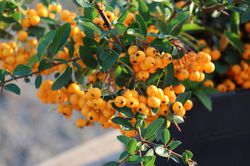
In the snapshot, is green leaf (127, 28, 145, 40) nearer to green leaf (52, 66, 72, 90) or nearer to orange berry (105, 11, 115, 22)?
orange berry (105, 11, 115, 22)

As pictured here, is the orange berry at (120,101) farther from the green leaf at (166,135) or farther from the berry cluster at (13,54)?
the berry cluster at (13,54)

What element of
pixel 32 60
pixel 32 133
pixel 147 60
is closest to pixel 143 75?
pixel 147 60

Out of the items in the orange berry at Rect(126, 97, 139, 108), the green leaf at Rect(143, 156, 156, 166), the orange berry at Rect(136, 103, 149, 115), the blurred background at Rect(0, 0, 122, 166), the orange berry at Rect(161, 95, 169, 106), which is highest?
the orange berry at Rect(126, 97, 139, 108)

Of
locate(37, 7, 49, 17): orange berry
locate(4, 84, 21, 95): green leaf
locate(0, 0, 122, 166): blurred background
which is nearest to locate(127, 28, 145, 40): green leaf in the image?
locate(4, 84, 21, 95): green leaf

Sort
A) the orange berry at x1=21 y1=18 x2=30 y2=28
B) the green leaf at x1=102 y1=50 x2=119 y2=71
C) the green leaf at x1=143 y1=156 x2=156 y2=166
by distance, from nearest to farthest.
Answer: the green leaf at x1=143 y1=156 x2=156 y2=166, the green leaf at x1=102 y1=50 x2=119 y2=71, the orange berry at x1=21 y1=18 x2=30 y2=28

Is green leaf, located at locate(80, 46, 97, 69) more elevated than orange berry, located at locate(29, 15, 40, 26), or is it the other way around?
orange berry, located at locate(29, 15, 40, 26)

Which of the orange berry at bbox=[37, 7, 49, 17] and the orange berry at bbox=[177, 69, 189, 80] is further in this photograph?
the orange berry at bbox=[37, 7, 49, 17]

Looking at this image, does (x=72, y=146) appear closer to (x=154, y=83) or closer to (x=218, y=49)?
(x=218, y=49)

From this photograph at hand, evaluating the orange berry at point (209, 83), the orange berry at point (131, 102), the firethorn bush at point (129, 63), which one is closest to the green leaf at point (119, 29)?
the firethorn bush at point (129, 63)
